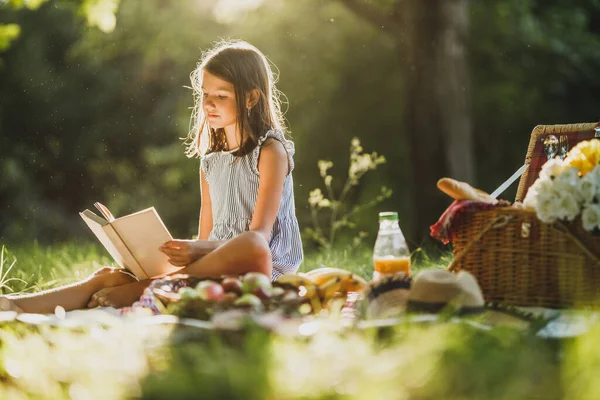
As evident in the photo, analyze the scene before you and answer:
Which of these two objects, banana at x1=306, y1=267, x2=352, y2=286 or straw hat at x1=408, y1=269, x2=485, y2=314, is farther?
banana at x1=306, y1=267, x2=352, y2=286

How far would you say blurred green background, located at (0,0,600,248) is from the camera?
8.14 m

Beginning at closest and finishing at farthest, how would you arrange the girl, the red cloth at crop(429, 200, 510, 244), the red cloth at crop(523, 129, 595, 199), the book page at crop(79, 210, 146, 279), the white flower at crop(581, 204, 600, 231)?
the white flower at crop(581, 204, 600, 231) < the red cloth at crop(429, 200, 510, 244) < the book page at crop(79, 210, 146, 279) < the girl < the red cloth at crop(523, 129, 595, 199)

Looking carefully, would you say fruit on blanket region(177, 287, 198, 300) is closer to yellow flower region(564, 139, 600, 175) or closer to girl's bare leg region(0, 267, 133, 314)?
girl's bare leg region(0, 267, 133, 314)

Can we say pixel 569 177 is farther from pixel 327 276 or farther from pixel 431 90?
pixel 431 90

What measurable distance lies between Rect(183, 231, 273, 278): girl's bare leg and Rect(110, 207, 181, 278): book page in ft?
0.57

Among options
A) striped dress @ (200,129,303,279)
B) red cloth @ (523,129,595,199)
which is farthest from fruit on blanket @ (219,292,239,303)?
red cloth @ (523,129,595,199)

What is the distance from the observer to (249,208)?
3459 millimetres

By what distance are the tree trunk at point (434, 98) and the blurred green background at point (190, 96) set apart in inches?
94.1

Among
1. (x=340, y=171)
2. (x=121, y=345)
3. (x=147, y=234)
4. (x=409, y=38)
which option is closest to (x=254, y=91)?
(x=147, y=234)

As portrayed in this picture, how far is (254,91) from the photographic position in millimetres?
3455

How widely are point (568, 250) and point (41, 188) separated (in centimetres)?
696

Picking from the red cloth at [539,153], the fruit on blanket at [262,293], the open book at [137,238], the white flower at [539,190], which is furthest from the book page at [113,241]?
the red cloth at [539,153]

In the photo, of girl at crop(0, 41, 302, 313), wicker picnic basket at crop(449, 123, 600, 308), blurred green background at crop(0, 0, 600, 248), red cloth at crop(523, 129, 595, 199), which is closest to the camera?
wicker picnic basket at crop(449, 123, 600, 308)

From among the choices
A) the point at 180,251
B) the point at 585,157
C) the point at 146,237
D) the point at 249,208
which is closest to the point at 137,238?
the point at 146,237
